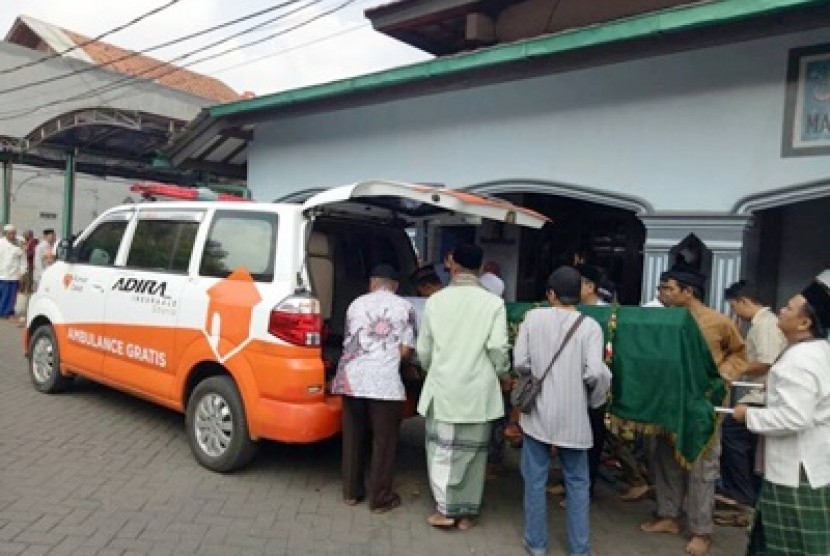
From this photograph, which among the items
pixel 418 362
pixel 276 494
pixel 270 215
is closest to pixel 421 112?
pixel 270 215

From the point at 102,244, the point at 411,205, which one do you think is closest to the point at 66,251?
the point at 102,244

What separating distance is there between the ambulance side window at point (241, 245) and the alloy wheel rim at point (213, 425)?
3.00ft

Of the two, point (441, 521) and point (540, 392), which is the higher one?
point (540, 392)

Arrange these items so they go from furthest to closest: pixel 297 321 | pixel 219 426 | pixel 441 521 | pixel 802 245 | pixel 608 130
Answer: pixel 802 245 < pixel 608 130 < pixel 219 426 < pixel 297 321 < pixel 441 521

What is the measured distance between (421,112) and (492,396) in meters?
4.67

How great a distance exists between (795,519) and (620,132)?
3.93 metres

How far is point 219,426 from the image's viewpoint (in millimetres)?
4539

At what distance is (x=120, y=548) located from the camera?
11.2 ft

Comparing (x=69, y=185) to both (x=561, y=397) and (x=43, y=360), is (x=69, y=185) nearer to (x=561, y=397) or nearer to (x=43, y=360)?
(x=43, y=360)

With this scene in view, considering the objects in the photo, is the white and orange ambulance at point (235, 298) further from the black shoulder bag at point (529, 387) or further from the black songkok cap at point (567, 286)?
the black shoulder bag at point (529, 387)

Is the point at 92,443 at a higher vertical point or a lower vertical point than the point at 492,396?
lower

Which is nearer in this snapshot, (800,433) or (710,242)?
(800,433)

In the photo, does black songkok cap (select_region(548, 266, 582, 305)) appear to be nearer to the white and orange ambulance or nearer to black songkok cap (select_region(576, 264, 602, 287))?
the white and orange ambulance

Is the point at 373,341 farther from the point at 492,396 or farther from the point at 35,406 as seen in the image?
the point at 35,406
